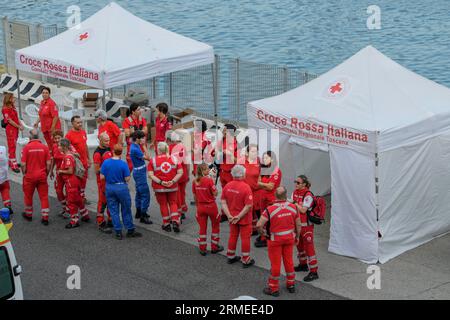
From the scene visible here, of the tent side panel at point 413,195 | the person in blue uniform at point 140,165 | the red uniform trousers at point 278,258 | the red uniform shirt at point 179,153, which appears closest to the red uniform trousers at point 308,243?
the red uniform trousers at point 278,258

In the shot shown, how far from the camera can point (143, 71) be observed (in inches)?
642

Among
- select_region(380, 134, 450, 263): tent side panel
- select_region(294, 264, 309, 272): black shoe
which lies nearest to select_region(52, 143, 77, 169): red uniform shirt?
select_region(294, 264, 309, 272): black shoe

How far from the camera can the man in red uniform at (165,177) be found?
515 inches

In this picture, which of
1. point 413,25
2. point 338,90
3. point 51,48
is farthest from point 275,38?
point 338,90

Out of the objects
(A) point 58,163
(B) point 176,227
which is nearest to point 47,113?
(A) point 58,163

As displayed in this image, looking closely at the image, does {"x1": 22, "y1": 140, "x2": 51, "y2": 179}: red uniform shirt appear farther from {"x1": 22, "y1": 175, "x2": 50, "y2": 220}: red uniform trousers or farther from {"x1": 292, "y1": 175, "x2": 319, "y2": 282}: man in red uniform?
{"x1": 292, "y1": 175, "x2": 319, "y2": 282}: man in red uniform

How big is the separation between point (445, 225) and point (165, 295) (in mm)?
4782

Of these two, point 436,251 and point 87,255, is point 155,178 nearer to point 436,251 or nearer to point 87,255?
point 87,255

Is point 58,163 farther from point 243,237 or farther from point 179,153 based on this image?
point 243,237

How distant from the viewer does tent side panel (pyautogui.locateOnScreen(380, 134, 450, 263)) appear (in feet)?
40.1

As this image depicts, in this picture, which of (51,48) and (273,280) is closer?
(273,280)

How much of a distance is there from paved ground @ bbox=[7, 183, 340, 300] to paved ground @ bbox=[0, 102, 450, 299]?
315 millimetres

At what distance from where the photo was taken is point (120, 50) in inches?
648

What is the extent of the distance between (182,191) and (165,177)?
3.07ft
